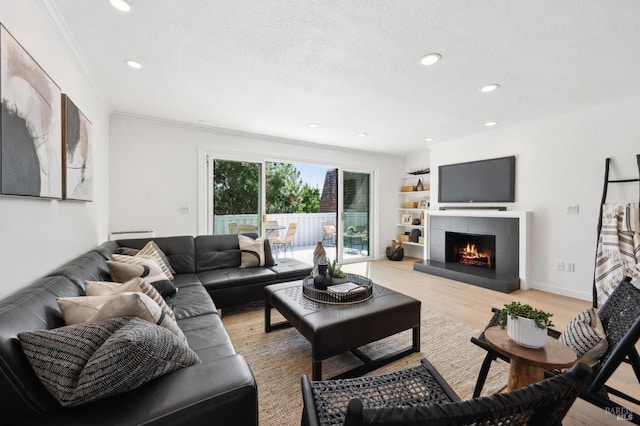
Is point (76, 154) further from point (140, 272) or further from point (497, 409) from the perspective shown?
point (497, 409)

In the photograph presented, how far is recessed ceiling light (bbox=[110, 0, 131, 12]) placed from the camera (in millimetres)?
1609

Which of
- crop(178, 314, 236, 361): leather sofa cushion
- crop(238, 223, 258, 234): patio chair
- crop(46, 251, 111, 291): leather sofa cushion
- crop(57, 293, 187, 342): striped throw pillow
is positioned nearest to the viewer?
crop(57, 293, 187, 342): striped throw pillow

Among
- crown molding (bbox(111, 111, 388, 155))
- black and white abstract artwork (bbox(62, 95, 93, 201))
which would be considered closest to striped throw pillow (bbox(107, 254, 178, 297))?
black and white abstract artwork (bbox(62, 95, 93, 201))

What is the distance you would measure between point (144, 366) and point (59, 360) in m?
0.24

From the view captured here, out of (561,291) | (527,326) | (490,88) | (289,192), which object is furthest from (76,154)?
(561,291)

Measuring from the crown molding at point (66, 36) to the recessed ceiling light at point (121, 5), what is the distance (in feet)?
1.19

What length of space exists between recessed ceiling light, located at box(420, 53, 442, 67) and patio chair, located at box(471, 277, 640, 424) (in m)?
1.93

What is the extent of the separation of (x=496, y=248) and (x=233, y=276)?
3.86 meters

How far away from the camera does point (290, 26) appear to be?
1.82 m

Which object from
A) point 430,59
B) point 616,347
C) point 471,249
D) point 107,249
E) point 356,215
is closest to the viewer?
point 616,347

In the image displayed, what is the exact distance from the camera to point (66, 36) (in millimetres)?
1898

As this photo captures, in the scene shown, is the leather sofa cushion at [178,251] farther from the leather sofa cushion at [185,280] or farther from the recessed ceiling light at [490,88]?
the recessed ceiling light at [490,88]

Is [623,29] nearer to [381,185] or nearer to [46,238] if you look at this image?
[46,238]

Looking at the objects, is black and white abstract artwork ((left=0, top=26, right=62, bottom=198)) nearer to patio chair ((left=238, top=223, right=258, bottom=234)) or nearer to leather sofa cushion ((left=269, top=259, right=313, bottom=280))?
leather sofa cushion ((left=269, top=259, right=313, bottom=280))
